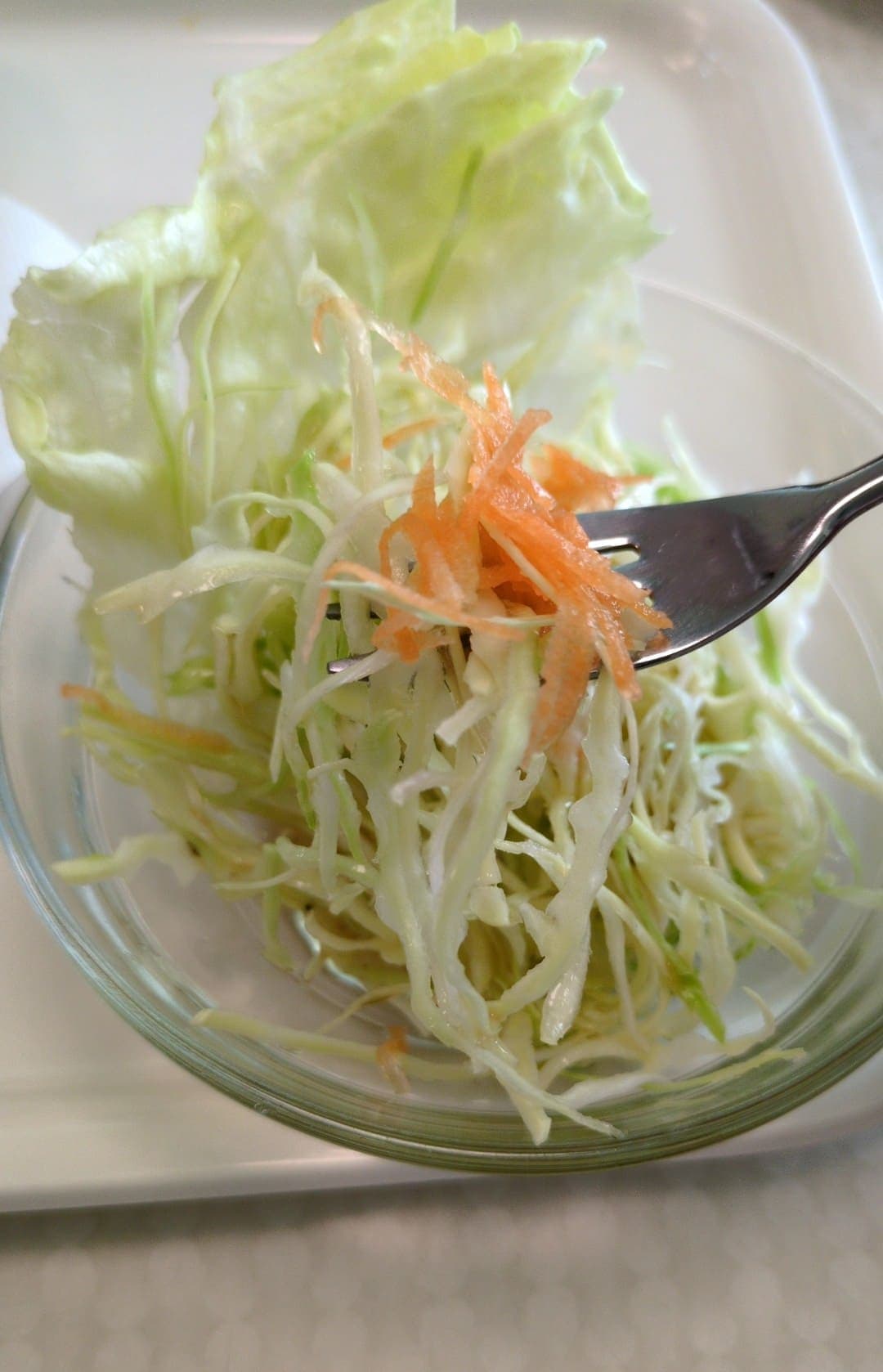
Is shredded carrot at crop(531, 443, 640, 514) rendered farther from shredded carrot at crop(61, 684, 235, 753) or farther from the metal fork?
shredded carrot at crop(61, 684, 235, 753)

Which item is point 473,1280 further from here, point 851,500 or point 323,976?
point 851,500

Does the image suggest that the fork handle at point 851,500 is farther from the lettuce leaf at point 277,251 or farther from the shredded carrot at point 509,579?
the lettuce leaf at point 277,251

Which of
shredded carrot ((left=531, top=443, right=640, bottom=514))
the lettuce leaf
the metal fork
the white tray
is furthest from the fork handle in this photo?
Answer: the white tray

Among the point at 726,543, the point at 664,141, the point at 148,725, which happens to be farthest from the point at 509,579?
the point at 664,141

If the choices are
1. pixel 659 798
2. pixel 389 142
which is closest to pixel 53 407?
pixel 389 142

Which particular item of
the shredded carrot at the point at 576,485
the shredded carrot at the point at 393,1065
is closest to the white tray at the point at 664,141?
the shredded carrot at the point at 393,1065

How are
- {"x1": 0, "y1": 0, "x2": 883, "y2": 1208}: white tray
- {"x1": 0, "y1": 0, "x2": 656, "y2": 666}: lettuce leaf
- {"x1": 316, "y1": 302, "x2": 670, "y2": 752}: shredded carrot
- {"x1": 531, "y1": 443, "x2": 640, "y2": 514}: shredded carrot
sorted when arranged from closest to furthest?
1. {"x1": 316, "y1": 302, "x2": 670, "y2": 752}: shredded carrot
2. {"x1": 0, "y1": 0, "x2": 656, "y2": 666}: lettuce leaf
3. {"x1": 531, "y1": 443, "x2": 640, "y2": 514}: shredded carrot
4. {"x1": 0, "y1": 0, "x2": 883, "y2": 1208}: white tray
